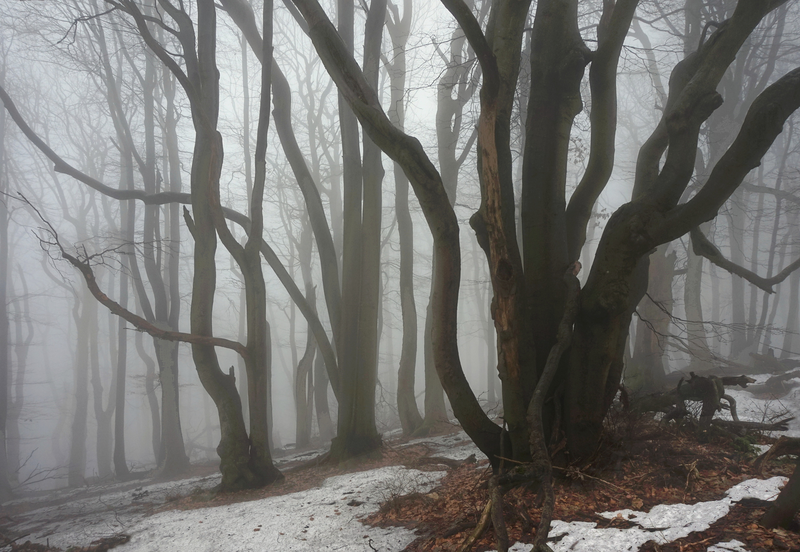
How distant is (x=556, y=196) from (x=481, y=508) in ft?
8.56

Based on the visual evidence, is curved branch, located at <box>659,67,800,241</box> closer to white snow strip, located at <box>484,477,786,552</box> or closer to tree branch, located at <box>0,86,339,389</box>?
white snow strip, located at <box>484,477,786,552</box>

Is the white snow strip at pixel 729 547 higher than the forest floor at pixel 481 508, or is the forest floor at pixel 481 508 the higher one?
the white snow strip at pixel 729 547

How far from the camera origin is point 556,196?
13.0ft

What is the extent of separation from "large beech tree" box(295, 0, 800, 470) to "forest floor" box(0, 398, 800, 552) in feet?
1.42

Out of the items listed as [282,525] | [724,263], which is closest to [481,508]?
[282,525]

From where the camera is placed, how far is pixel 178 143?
15906mm

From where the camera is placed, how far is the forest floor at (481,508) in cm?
268

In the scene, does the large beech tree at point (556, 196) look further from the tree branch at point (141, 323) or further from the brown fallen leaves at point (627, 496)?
the tree branch at point (141, 323)

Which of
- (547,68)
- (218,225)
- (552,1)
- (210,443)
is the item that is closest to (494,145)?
(547,68)

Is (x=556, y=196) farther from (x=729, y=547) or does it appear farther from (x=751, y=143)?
(x=729, y=547)

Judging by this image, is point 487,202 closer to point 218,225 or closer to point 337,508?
point 337,508

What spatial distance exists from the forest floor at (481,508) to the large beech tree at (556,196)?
43 centimetres

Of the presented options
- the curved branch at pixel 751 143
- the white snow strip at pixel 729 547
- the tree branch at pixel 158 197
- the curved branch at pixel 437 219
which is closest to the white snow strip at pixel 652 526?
the white snow strip at pixel 729 547

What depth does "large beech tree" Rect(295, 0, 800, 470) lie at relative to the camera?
10.7ft
